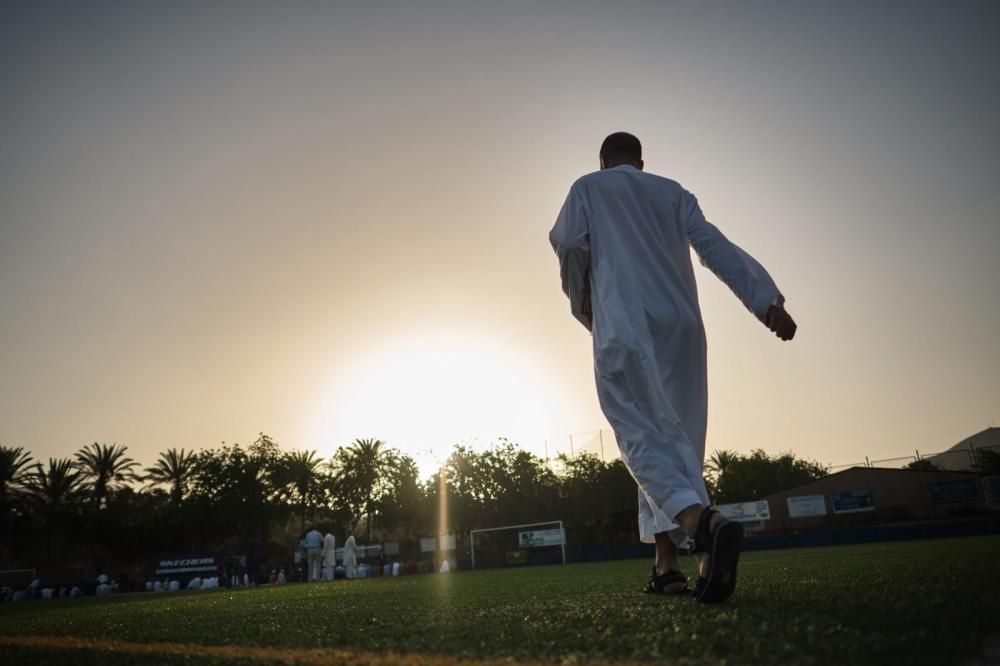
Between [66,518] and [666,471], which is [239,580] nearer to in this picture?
[66,518]

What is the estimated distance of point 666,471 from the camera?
2703 millimetres

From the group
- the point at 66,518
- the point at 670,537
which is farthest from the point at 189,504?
the point at 670,537

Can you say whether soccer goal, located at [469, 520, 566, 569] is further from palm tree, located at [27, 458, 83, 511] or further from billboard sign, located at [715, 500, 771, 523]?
palm tree, located at [27, 458, 83, 511]

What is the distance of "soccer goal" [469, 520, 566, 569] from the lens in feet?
126

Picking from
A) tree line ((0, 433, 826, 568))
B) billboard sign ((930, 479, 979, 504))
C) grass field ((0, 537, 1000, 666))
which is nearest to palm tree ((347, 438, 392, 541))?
tree line ((0, 433, 826, 568))

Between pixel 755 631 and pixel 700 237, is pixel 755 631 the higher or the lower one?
the lower one

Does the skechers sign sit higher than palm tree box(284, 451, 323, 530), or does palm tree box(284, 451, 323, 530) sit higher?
palm tree box(284, 451, 323, 530)

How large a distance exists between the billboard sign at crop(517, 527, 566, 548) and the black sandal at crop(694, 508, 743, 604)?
37.6 metres

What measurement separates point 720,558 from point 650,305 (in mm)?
1197

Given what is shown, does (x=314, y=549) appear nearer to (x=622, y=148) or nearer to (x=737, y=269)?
(x=622, y=148)

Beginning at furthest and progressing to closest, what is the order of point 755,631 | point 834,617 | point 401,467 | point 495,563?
point 401,467 < point 495,563 < point 834,617 < point 755,631

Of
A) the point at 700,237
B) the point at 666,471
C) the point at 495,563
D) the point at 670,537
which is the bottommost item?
the point at 495,563

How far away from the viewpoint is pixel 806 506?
4478 centimetres

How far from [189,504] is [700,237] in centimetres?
6394
